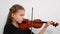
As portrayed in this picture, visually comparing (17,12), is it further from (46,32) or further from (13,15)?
(46,32)

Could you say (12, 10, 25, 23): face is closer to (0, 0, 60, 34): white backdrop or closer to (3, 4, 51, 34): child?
(3, 4, 51, 34): child

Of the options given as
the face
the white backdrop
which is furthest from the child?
the white backdrop

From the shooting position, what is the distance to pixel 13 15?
→ 5.11ft

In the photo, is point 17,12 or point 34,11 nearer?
point 17,12

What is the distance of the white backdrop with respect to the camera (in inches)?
66.4

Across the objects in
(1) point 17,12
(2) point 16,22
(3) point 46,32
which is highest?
(1) point 17,12

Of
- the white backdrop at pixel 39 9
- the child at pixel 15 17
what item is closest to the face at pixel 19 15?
the child at pixel 15 17

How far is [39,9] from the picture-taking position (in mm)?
1727

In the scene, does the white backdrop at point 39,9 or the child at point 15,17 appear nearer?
the child at point 15,17

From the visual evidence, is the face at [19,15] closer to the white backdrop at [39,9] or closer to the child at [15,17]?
the child at [15,17]

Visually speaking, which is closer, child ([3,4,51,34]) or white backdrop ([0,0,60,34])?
child ([3,4,51,34])

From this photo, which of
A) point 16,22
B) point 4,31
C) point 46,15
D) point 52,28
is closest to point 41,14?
point 46,15

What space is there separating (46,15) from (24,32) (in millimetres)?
318

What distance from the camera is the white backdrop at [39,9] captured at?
66.4 inches
